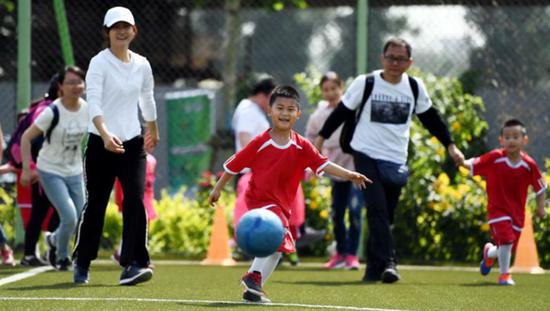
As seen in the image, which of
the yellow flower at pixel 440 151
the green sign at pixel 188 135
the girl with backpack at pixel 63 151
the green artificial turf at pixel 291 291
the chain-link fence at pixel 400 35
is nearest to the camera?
the green artificial turf at pixel 291 291

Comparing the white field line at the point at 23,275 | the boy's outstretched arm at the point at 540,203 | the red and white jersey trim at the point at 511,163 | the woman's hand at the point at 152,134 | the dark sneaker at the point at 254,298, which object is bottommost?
the dark sneaker at the point at 254,298

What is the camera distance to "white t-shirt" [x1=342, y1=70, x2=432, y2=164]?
10.5 metres

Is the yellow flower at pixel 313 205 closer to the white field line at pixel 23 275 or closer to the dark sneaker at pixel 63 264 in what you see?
the white field line at pixel 23 275

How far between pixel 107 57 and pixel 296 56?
15.1 metres

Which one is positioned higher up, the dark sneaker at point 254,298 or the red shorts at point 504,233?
the red shorts at point 504,233

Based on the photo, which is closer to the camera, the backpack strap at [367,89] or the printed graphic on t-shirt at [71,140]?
the backpack strap at [367,89]

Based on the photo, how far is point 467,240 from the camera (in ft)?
44.2

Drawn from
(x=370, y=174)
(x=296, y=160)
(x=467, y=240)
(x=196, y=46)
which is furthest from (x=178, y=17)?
(x=296, y=160)

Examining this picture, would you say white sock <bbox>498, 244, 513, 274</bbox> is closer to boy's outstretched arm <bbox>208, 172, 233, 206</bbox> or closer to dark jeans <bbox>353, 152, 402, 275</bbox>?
dark jeans <bbox>353, 152, 402, 275</bbox>

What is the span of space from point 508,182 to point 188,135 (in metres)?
10.0

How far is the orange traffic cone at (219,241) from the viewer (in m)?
13.1

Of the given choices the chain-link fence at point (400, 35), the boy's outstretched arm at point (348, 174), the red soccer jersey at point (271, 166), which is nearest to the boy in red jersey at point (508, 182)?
the boy's outstretched arm at point (348, 174)

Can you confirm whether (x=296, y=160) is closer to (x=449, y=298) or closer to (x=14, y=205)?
(x=449, y=298)

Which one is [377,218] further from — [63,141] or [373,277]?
[63,141]
